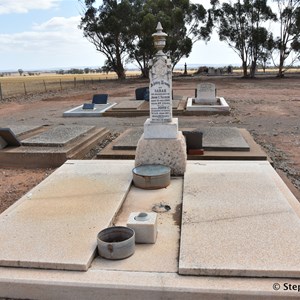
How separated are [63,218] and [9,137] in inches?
193

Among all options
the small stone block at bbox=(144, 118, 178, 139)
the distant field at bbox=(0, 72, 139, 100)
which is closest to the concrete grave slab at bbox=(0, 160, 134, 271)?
the small stone block at bbox=(144, 118, 178, 139)

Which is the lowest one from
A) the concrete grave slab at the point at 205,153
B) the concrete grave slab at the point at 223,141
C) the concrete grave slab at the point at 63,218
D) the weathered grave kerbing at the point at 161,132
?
the concrete grave slab at the point at 205,153

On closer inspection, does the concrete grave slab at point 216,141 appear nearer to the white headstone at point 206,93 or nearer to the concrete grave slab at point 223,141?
the concrete grave slab at point 223,141

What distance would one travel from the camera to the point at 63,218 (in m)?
4.62

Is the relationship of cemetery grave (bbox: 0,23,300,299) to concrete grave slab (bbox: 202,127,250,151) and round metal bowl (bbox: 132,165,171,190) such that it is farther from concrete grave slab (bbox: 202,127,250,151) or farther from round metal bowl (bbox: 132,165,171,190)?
concrete grave slab (bbox: 202,127,250,151)

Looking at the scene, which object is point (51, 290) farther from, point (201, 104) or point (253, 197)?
point (201, 104)

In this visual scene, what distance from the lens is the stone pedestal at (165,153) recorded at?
20.7 feet

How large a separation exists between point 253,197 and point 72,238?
2.52 m

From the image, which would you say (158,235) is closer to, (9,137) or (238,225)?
(238,225)

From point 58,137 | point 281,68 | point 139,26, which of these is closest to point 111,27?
point 139,26

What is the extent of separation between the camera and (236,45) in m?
46.3

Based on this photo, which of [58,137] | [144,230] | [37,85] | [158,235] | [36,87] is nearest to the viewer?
[144,230]

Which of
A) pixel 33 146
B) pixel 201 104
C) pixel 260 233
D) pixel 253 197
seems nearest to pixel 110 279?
pixel 260 233

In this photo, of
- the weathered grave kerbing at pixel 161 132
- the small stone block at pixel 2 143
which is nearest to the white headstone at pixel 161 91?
the weathered grave kerbing at pixel 161 132
